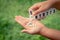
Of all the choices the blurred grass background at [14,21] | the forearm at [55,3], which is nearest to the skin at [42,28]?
the forearm at [55,3]

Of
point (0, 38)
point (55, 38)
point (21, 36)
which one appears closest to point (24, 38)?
point (21, 36)

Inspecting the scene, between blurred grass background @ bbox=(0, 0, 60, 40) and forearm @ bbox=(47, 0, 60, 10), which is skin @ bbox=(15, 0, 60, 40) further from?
blurred grass background @ bbox=(0, 0, 60, 40)

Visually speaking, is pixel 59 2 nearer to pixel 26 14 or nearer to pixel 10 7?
pixel 26 14

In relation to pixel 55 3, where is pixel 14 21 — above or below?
below

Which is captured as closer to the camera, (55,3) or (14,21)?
(55,3)

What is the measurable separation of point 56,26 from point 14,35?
0.96 ft

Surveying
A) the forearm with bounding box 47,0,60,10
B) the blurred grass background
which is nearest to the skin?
the forearm with bounding box 47,0,60,10

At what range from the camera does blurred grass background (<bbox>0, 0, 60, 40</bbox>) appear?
50.1 inches

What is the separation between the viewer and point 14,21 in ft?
4.40

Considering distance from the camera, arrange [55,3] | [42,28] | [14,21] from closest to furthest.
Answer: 1. [42,28]
2. [55,3]
3. [14,21]

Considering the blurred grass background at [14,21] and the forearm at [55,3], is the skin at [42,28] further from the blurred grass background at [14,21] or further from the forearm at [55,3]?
the blurred grass background at [14,21]

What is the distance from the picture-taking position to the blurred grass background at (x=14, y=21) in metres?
1.27

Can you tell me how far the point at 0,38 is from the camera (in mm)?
1273

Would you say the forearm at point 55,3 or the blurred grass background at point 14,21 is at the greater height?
the forearm at point 55,3
